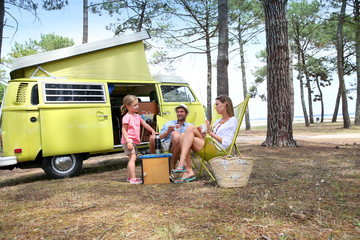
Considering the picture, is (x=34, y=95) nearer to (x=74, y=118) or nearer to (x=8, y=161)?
(x=74, y=118)

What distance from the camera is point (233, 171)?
349cm

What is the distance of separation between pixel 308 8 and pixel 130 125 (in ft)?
66.9

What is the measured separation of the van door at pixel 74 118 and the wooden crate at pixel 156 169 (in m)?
1.57

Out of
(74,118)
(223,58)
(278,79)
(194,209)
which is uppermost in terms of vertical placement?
(223,58)

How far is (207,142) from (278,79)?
12.4 feet

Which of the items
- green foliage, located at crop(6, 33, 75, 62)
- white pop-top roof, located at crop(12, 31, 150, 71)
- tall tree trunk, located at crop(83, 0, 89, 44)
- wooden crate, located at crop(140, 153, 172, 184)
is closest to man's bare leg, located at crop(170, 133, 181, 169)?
wooden crate, located at crop(140, 153, 172, 184)

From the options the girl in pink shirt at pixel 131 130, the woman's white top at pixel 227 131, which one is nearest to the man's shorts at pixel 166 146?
the girl in pink shirt at pixel 131 130

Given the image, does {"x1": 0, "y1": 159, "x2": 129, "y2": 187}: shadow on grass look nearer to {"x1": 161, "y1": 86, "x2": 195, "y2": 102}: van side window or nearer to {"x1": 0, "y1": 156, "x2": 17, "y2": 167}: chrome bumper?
{"x1": 0, "y1": 156, "x2": 17, "y2": 167}: chrome bumper

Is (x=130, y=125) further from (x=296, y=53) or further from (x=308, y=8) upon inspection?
(x=296, y=53)

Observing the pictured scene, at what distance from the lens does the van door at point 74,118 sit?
481 centimetres

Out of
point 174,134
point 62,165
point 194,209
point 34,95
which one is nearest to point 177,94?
point 174,134

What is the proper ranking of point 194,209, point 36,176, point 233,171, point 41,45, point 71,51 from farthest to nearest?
point 41,45 < point 36,176 < point 71,51 < point 233,171 < point 194,209

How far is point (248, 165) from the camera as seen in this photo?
3523 millimetres

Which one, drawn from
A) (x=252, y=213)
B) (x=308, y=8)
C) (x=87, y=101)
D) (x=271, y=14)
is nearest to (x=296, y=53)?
(x=308, y=8)
